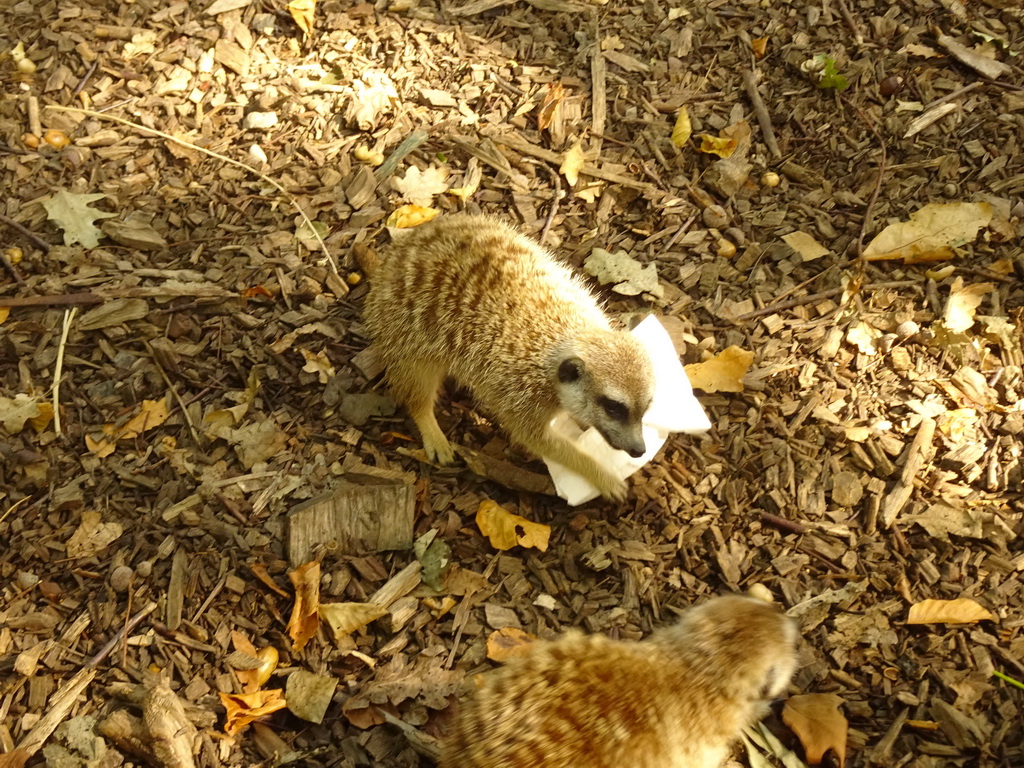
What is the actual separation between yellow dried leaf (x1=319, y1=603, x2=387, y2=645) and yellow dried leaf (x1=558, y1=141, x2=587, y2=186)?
8.39ft

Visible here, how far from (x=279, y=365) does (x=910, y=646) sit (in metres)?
3.00

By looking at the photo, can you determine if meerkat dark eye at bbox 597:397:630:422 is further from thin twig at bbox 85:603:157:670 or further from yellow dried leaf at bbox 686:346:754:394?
thin twig at bbox 85:603:157:670

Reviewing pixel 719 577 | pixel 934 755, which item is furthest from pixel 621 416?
pixel 934 755

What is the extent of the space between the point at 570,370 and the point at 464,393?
81 cm

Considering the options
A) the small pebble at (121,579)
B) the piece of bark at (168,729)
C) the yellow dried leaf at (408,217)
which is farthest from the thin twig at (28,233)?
the piece of bark at (168,729)

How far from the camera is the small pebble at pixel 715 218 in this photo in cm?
452

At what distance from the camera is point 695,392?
159 inches

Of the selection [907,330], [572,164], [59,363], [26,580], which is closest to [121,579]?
[26,580]

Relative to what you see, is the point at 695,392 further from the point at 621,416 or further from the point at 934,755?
the point at 934,755

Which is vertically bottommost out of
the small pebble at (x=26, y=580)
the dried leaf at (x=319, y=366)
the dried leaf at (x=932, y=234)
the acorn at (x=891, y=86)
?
the small pebble at (x=26, y=580)

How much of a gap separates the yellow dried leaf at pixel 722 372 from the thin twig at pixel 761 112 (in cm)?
137

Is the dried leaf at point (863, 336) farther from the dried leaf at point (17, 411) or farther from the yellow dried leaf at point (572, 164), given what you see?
the dried leaf at point (17, 411)

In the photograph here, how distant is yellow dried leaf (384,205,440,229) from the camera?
4.61m

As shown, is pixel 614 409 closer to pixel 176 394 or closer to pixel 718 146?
pixel 718 146
